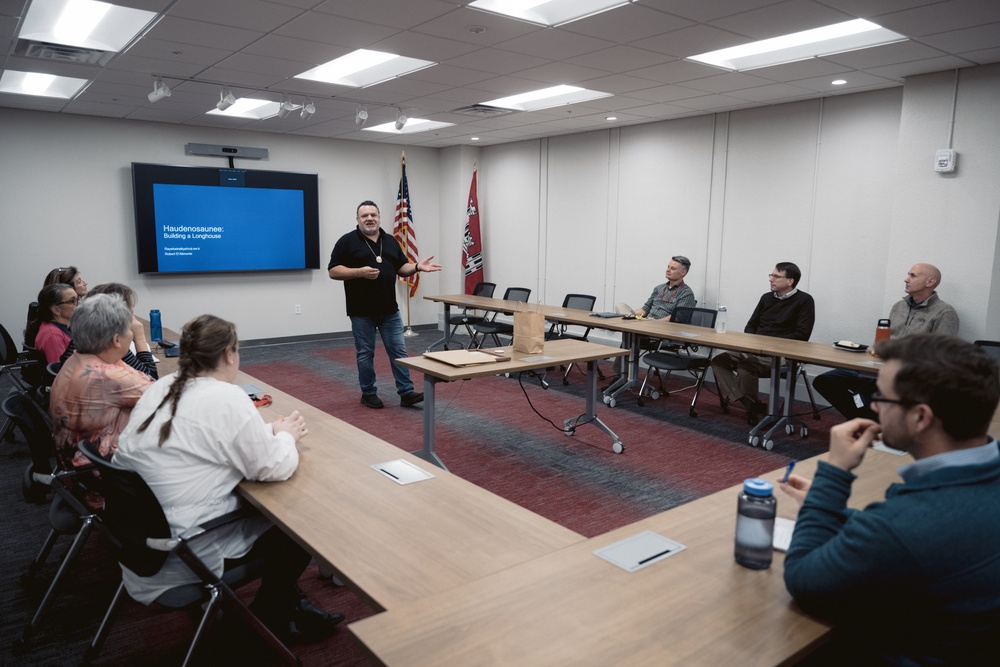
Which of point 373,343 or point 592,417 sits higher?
point 373,343

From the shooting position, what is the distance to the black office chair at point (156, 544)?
1.89 m

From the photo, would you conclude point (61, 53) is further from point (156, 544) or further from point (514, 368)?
point (156, 544)

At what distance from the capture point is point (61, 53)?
490 centimetres

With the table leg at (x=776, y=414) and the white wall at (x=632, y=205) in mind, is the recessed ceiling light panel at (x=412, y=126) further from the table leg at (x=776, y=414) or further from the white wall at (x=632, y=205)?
the table leg at (x=776, y=414)

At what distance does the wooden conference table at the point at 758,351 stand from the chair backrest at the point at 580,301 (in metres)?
0.44

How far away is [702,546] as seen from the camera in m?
1.63

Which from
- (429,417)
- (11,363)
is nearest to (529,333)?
(429,417)

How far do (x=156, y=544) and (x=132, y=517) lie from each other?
121 millimetres

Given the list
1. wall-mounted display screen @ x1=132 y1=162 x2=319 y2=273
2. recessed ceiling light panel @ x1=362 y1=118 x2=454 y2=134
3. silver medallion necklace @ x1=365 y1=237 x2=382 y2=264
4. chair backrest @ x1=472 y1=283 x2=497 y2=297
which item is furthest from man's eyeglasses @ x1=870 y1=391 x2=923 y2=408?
wall-mounted display screen @ x1=132 y1=162 x2=319 y2=273

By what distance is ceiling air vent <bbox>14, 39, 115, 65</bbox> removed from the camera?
4742 millimetres

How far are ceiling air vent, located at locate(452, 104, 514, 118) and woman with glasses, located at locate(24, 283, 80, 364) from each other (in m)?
4.27

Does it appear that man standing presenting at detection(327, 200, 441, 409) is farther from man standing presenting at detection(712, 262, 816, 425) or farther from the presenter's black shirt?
man standing presenting at detection(712, 262, 816, 425)

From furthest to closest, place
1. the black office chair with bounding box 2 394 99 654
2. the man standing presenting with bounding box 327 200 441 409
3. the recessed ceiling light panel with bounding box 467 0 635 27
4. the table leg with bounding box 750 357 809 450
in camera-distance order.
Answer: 1. the man standing presenting with bounding box 327 200 441 409
2. the table leg with bounding box 750 357 809 450
3. the recessed ceiling light panel with bounding box 467 0 635 27
4. the black office chair with bounding box 2 394 99 654

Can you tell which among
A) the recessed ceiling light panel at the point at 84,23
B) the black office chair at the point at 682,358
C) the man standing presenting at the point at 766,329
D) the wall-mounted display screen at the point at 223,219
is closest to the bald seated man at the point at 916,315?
the man standing presenting at the point at 766,329
